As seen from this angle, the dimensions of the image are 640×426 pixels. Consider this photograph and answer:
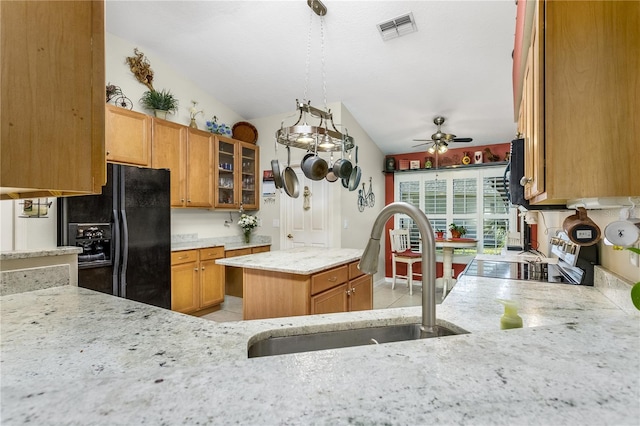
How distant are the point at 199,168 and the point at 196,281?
1.43 meters

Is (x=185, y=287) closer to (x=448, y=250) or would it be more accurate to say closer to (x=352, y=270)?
(x=352, y=270)

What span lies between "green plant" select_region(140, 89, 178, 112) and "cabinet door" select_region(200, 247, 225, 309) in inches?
69.9

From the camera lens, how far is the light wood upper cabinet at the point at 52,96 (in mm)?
558

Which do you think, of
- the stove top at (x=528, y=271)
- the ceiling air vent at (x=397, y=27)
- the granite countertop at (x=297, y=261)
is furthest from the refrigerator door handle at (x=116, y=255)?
the ceiling air vent at (x=397, y=27)

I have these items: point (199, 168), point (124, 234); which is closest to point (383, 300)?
point (199, 168)

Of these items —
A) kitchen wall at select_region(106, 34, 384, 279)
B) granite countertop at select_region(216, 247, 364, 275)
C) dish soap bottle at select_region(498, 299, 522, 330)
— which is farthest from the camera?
kitchen wall at select_region(106, 34, 384, 279)

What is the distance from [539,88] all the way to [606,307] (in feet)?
3.28

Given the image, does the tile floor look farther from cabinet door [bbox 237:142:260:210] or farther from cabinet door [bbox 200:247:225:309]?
cabinet door [bbox 237:142:260:210]

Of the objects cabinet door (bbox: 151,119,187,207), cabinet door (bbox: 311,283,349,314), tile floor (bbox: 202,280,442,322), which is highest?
cabinet door (bbox: 151,119,187,207)

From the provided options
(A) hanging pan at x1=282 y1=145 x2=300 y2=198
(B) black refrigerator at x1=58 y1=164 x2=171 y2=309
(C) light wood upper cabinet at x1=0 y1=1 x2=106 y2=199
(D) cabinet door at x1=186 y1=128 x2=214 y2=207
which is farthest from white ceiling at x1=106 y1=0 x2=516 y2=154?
(C) light wood upper cabinet at x1=0 y1=1 x2=106 y2=199

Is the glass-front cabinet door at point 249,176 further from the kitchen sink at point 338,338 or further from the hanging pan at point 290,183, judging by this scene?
the kitchen sink at point 338,338

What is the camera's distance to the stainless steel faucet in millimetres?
855

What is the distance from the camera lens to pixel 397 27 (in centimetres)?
294

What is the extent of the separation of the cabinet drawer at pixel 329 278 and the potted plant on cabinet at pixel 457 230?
307cm
